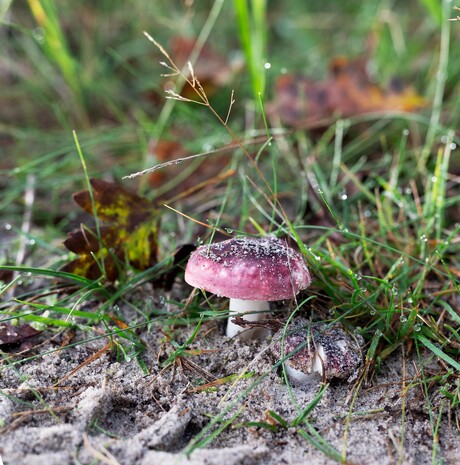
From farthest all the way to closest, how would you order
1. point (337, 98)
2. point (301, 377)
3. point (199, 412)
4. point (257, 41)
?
1. point (337, 98)
2. point (257, 41)
3. point (301, 377)
4. point (199, 412)

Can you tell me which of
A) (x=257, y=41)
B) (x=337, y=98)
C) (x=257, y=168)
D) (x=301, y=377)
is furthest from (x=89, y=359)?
(x=337, y=98)

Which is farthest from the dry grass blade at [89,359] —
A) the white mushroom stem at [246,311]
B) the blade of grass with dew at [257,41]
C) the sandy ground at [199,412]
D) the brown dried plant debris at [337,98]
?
the brown dried plant debris at [337,98]

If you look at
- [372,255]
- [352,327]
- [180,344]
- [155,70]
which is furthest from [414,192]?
[155,70]

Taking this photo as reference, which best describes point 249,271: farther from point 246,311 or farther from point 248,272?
point 246,311

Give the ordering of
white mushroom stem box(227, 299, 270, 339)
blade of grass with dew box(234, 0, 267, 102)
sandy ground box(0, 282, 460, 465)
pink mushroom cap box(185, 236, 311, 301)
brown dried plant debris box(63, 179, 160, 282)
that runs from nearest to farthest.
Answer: sandy ground box(0, 282, 460, 465) → pink mushroom cap box(185, 236, 311, 301) → white mushroom stem box(227, 299, 270, 339) → brown dried plant debris box(63, 179, 160, 282) → blade of grass with dew box(234, 0, 267, 102)

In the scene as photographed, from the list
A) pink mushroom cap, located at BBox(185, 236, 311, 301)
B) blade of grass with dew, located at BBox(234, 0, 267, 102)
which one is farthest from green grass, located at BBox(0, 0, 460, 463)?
pink mushroom cap, located at BBox(185, 236, 311, 301)

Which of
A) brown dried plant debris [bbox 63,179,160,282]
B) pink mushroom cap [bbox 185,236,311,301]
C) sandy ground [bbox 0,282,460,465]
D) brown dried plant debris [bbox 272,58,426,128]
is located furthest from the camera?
brown dried plant debris [bbox 272,58,426,128]

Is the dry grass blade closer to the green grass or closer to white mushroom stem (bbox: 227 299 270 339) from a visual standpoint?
the green grass
